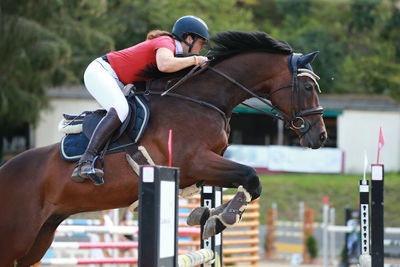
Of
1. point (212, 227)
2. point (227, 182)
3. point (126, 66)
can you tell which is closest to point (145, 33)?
point (126, 66)

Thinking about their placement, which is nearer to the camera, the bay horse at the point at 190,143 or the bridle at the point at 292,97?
the bay horse at the point at 190,143

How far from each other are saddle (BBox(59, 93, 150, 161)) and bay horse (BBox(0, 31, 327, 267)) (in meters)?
0.06

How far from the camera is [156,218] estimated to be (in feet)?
11.0

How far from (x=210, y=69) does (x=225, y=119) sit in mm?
A: 428

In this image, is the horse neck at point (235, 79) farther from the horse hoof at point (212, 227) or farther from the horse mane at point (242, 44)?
the horse hoof at point (212, 227)

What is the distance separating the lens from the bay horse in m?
4.82

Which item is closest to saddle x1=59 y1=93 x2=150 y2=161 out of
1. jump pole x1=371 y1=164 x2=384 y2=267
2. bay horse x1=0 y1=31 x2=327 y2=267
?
bay horse x1=0 y1=31 x2=327 y2=267

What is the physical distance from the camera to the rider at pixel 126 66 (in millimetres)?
4844

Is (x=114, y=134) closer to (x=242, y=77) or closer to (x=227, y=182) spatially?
(x=227, y=182)

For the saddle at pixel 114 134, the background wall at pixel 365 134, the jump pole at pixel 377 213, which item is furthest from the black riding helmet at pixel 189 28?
the background wall at pixel 365 134

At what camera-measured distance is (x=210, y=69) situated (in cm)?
518

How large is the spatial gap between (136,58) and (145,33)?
2773cm

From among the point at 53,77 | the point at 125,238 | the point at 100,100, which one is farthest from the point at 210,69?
the point at 53,77

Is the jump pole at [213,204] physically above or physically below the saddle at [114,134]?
below
